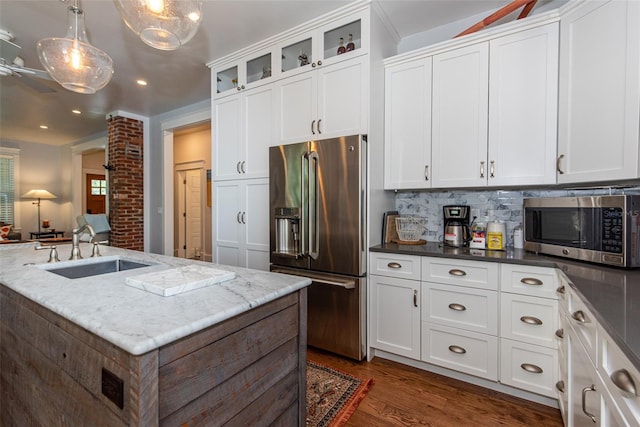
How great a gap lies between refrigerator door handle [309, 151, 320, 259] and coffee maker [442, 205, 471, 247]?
3.58 feet

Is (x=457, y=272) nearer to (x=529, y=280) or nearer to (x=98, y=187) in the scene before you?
(x=529, y=280)

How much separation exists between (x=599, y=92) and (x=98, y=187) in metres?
9.99

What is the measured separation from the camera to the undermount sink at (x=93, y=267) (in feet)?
5.55

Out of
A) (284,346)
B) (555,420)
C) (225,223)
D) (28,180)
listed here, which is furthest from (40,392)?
(28,180)

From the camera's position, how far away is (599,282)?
1309 mm

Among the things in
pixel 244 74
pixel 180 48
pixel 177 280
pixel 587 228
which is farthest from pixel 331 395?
pixel 180 48

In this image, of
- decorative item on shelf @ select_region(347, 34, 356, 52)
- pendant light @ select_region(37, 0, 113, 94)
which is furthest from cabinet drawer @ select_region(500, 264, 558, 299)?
pendant light @ select_region(37, 0, 113, 94)

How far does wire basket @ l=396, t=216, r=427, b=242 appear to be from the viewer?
252 cm

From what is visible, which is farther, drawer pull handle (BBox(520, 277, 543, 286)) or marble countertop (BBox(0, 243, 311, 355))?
drawer pull handle (BBox(520, 277, 543, 286))

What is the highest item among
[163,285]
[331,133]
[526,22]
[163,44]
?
[526,22]

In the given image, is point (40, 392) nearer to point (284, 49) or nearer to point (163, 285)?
point (163, 285)

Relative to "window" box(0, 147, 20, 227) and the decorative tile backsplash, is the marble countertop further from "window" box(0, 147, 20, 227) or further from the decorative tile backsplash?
"window" box(0, 147, 20, 227)

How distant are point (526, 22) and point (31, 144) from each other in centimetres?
988

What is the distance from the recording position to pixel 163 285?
1.09 m
